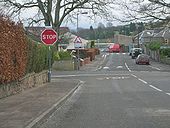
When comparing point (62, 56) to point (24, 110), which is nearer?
point (24, 110)

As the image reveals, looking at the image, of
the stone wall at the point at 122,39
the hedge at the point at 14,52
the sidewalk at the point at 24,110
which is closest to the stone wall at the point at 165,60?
the hedge at the point at 14,52

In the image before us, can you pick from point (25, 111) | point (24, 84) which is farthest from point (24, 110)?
point (24, 84)

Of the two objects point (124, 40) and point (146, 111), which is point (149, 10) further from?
point (124, 40)

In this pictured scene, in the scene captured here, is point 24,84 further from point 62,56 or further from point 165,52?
point 165,52

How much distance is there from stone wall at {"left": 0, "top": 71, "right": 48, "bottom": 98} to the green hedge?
366mm

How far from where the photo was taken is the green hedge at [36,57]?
21.9 metres

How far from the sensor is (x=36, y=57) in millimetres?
23734

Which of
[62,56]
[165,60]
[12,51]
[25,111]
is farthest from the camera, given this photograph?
[165,60]

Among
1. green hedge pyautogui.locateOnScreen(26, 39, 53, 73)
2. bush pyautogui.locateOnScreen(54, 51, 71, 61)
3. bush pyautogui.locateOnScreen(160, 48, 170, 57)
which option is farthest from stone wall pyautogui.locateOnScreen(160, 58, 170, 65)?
green hedge pyautogui.locateOnScreen(26, 39, 53, 73)

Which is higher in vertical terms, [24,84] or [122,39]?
[122,39]

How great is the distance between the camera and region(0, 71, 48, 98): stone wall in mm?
16861

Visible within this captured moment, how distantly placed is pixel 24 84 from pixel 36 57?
3467 millimetres

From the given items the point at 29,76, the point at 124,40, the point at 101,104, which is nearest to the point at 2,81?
the point at 101,104

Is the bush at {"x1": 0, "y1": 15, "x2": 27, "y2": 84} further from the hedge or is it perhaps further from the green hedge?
the green hedge
